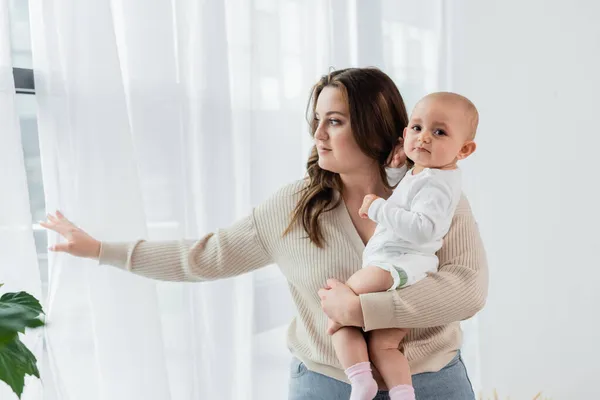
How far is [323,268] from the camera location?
5.91 feet

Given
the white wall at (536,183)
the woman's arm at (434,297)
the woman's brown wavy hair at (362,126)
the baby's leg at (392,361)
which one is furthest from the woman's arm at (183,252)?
the white wall at (536,183)

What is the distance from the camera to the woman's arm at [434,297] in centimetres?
162

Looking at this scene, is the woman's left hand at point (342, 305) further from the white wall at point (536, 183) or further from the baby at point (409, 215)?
the white wall at point (536, 183)

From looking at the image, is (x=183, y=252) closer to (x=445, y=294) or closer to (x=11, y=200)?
(x=11, y=200)

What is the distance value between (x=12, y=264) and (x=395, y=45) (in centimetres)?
168

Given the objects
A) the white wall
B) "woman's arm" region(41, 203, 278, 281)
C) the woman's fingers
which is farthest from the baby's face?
the white wall

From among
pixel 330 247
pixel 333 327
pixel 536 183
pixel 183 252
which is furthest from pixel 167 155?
pixel 536 183

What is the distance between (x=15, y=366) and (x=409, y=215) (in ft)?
2.66

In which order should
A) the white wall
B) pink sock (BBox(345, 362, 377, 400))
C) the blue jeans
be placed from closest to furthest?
pink sock (BBox(345, 362, 377, 400)) → the blue jeans → the white wall

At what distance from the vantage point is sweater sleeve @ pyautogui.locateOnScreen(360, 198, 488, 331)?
163 centimetres

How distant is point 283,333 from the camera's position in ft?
7.80

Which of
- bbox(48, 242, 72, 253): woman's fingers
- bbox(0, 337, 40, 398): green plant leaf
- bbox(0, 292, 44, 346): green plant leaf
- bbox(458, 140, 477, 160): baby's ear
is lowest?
bbox(0, 337, 40, 398): green plant leaf

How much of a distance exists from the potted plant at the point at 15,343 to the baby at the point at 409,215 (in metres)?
0.70

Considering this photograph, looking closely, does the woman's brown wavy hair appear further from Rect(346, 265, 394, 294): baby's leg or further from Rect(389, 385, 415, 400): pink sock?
Rect(389, 385, 415, 400): pink sock
